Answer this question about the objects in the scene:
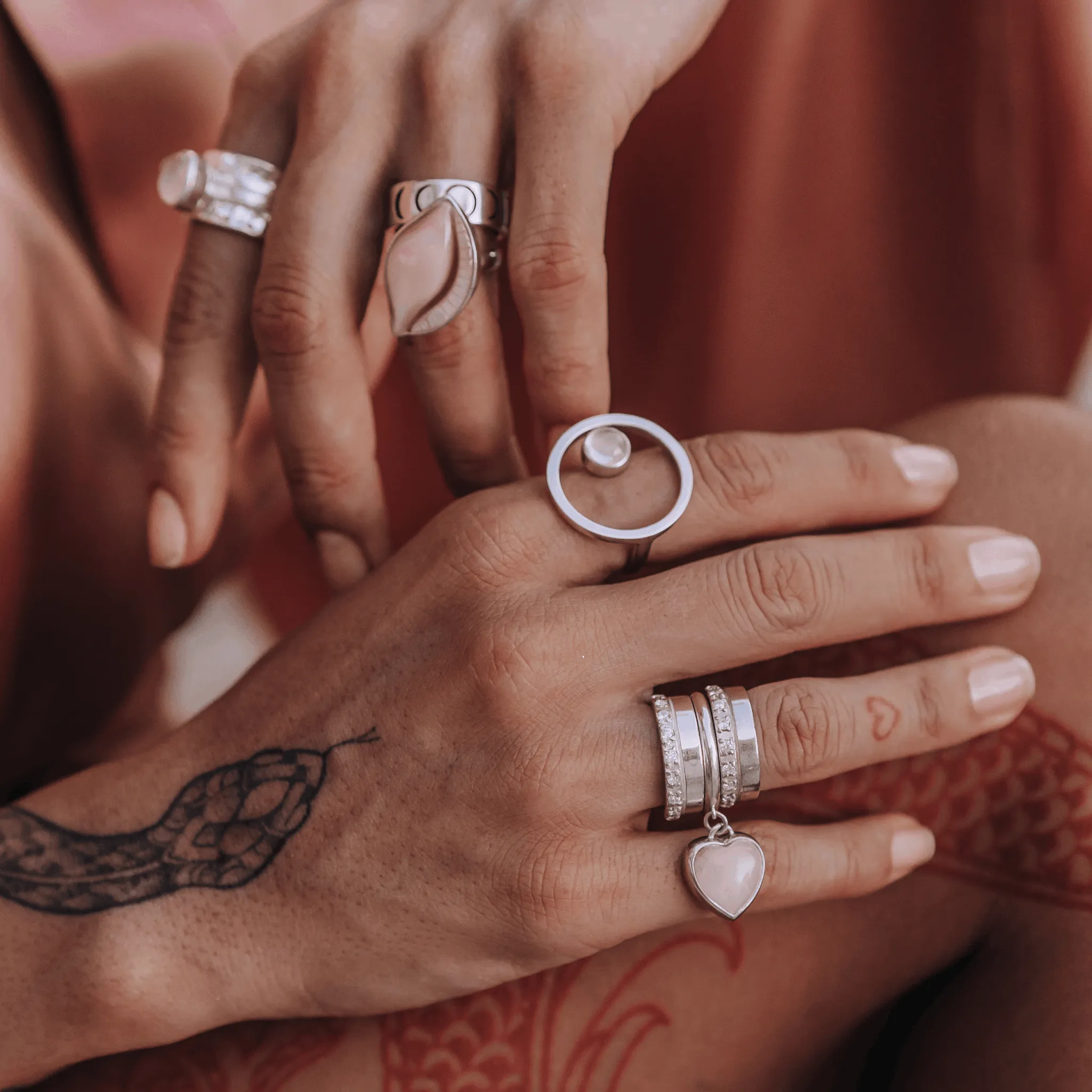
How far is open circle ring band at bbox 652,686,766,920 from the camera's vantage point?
715 millimetres

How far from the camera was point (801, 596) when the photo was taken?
0.77m

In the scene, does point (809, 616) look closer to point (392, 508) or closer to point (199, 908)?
point (199, 908)

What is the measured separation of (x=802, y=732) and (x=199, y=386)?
63cm

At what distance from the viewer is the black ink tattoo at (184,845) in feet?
2.59

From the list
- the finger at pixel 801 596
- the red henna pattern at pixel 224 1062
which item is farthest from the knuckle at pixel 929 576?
the red henna pattern at pixel 224 1062

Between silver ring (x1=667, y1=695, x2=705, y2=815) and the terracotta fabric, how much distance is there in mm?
773

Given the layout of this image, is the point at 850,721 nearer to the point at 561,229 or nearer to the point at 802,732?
the point at 802,732

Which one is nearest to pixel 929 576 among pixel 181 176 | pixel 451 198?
pixel 451 198

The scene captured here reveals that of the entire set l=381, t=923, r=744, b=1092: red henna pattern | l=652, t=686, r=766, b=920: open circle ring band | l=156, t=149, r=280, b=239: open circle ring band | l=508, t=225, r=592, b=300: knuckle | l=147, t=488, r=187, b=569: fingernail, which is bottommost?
l=381, t=923, r=744, b=1092: red henna pattern

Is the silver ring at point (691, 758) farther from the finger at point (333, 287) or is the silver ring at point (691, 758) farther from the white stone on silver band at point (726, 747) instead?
the finger at point (333, 287)

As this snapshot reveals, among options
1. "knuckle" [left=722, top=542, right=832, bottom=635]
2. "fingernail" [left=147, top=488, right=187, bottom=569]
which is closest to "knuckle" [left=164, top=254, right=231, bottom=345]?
"fingernail" [left=147, top=488, right=187, bottom=569]

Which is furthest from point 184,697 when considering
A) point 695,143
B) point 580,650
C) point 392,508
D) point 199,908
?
point 695,143

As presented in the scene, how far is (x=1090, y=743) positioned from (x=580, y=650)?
15.7 inches

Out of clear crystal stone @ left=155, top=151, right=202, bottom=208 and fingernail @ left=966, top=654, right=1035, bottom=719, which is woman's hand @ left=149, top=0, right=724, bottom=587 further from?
fingernail @ left=966, top=654, right=1035, bottom=719
